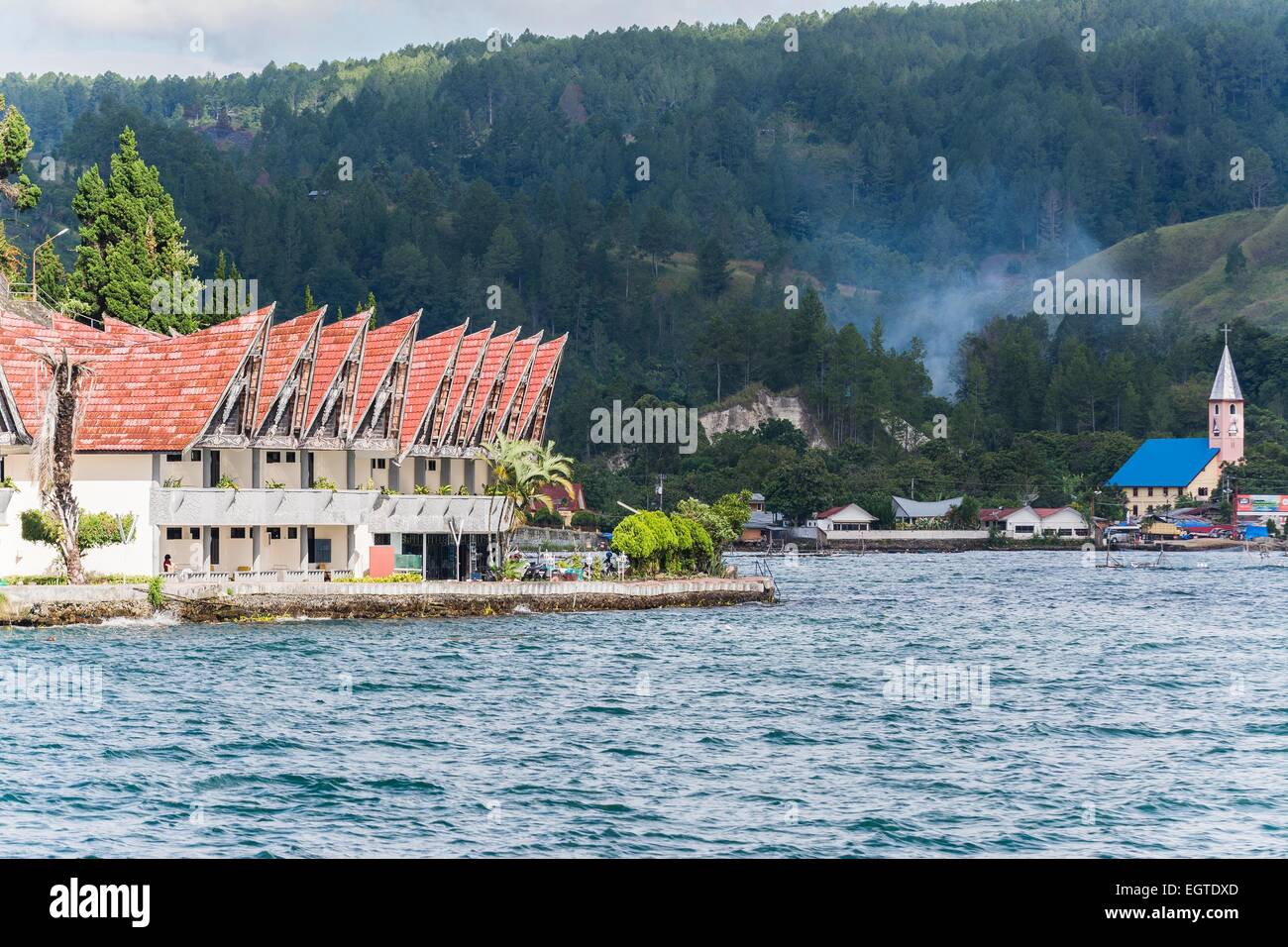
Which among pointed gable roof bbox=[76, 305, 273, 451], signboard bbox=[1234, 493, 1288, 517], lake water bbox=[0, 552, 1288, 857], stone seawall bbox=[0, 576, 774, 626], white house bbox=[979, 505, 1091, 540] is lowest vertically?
lake water bbox=[0, 552, 1288, 857]

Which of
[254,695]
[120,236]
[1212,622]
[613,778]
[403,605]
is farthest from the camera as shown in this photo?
[120,236]

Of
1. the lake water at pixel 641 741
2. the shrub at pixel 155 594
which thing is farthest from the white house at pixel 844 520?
the shrub at pixel 155 594

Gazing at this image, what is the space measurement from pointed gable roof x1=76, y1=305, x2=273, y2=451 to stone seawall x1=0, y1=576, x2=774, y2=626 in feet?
22.8

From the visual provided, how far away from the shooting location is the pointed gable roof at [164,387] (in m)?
70.1

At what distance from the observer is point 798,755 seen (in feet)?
132

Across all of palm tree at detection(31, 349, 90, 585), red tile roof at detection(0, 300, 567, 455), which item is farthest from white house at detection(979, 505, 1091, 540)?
palm tree at detection(31, 349, 90, 585)

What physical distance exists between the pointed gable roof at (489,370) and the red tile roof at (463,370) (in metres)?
0.52

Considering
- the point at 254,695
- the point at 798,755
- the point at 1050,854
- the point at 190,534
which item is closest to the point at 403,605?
the point at 190,534

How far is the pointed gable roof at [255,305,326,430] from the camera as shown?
7375 centimetres

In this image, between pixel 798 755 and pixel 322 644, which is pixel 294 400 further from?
pixel 798 755

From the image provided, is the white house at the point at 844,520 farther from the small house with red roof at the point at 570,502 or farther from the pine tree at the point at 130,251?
the pine tree at the point at 130,251

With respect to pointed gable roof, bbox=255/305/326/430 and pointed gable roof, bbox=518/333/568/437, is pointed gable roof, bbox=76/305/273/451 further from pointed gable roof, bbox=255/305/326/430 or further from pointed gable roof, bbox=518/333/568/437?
pointed gable roof, bbox=518/333/568/437

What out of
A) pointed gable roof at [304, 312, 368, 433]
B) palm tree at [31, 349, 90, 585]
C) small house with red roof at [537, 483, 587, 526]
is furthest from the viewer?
small house with red roof at [537, 483, 587, 526]
